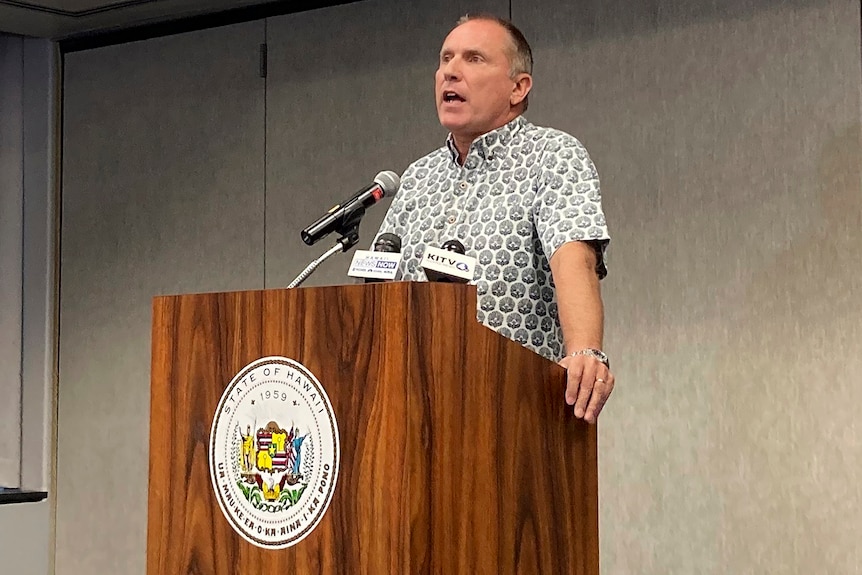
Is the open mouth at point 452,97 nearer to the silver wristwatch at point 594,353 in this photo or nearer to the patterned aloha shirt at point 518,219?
the patterned aloha shirt at point 518,219

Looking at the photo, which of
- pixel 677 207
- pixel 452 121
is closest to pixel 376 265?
pixel 452 121

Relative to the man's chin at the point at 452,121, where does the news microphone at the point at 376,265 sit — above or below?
below

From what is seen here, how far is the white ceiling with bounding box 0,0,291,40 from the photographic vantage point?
15.4 feet

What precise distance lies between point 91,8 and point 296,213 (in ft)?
4.02

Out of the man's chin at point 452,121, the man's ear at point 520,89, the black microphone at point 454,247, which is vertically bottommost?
the black microphone at point 454,247

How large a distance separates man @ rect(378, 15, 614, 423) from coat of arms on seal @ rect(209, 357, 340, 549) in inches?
19.0

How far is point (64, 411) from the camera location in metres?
5.09

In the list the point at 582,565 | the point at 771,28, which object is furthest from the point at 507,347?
the point at 771,28

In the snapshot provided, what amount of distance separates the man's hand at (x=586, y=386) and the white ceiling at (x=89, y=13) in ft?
10.2

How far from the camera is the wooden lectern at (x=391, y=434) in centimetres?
164

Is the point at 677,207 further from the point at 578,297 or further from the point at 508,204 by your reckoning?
the point at 578,297

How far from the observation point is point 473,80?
7.59 ft

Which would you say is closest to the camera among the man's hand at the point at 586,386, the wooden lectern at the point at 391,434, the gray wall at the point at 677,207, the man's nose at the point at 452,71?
the wooden lectern at the point at 391,434

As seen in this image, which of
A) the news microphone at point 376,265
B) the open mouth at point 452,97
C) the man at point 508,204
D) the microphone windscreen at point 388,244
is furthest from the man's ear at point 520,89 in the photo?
the news microphone at point 376,265
